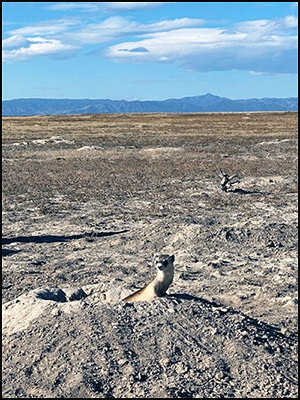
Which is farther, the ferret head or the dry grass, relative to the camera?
the dry grass

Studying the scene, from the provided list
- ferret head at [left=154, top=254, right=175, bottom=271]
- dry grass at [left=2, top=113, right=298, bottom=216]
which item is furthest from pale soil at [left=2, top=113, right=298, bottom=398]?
ferret head at [left=154, top=254, right=175, bottom=271]

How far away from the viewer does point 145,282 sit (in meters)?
11.8

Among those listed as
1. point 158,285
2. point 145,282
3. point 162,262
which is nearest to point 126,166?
point 145,282

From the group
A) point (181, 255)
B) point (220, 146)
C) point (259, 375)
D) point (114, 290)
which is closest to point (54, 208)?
point (181, 255)

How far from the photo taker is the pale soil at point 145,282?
280 inches

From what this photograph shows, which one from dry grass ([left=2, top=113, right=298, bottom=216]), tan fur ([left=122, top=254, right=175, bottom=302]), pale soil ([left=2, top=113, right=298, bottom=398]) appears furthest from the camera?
dry grass ([left=2, top=113, right=298, bottom=216])

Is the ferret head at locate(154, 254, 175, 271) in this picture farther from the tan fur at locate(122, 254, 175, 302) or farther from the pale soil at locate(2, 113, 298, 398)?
the pale soil at locate(2, 113, 298, 398)

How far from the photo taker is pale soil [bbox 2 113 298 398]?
7.11m

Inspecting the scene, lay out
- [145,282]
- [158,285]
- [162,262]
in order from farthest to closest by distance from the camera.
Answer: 1. [145,282]
2. [162,262]
3. [158,285]

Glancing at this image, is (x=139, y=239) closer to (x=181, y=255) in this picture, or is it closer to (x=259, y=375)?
(x=181, y=255)

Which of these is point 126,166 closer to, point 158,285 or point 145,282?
point 145,282

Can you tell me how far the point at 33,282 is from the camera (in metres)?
11.8

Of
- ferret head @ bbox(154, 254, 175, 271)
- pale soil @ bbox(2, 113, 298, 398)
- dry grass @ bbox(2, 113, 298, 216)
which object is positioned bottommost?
pale soil @ bbox(2, 113, 298, 398)

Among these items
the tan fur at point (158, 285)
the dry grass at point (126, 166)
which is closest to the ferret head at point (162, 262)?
the tan fur at point (158, 285)
